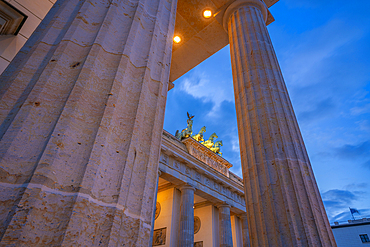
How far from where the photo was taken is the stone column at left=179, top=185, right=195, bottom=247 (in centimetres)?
1903

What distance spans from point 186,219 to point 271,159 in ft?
51.4

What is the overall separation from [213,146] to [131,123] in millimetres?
28892

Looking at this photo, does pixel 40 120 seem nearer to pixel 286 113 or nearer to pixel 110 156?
pixel 110 156

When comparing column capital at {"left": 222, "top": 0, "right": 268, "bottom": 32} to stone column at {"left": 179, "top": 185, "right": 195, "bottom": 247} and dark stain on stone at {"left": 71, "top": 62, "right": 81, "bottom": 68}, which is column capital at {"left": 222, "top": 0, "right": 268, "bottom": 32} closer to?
dark stain on stone at {"left": 71, "top": 62, "right": 81, "bottom": 68}

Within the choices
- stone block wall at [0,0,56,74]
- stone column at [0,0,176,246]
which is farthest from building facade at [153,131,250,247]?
stone column at [0,0,176,246]

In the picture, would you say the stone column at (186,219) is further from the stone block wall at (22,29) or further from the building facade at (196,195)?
the stone block wall at (22,29)

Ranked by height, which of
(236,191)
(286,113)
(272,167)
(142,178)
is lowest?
(142,178)

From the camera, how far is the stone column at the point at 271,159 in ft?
16.7

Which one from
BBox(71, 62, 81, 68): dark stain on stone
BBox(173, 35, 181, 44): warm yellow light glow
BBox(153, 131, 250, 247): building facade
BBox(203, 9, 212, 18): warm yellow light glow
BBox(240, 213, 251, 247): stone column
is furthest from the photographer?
BBox(240, 213, 251, 247): stone column

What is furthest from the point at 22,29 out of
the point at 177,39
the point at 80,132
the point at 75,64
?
the point at 177,39

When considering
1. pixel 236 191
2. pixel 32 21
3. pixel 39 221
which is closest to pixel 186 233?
pixel 236 191

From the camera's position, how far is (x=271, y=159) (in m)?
6.23

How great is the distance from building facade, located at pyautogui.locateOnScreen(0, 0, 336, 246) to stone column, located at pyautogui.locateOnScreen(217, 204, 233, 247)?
19075 millimetres

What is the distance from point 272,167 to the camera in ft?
20.0
